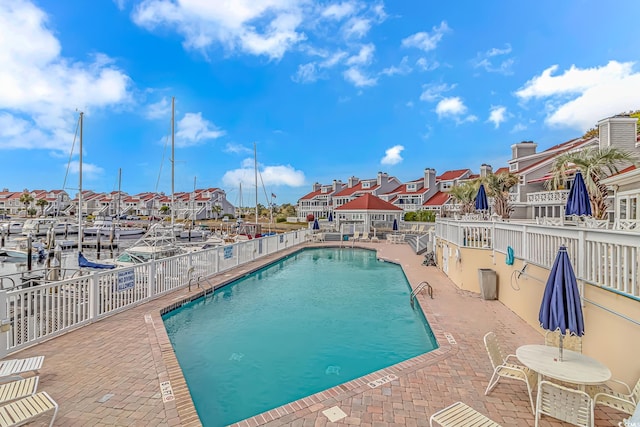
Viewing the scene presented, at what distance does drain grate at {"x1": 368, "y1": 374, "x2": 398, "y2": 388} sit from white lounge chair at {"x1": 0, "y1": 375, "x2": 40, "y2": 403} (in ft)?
13.3

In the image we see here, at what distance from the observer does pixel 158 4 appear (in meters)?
15.9

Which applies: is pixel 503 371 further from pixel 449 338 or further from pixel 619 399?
pixel 449 338

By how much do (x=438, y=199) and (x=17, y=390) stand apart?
40.3m

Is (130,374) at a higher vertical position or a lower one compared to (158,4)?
lower

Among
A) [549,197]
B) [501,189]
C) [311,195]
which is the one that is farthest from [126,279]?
[311,195]

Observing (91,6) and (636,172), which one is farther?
(91,6)

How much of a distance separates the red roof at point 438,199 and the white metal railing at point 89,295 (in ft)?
104

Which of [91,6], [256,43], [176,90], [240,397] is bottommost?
[240,397]

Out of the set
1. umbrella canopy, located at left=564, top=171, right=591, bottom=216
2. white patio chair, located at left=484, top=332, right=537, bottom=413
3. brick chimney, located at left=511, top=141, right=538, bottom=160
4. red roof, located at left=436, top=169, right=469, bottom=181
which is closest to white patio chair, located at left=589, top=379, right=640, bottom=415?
white patio chair, located at left=484, top=332, right=537, bottom=413

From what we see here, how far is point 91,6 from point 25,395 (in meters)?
18.3

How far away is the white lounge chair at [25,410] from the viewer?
3.00 m

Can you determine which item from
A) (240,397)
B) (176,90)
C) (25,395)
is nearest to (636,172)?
(240,397)

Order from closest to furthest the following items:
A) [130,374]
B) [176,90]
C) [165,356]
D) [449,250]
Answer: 1. [130,374]
2. [165,356]
3. [449,250]
4. [176,90]

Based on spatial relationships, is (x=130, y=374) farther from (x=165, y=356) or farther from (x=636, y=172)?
(x=636, y=172)
